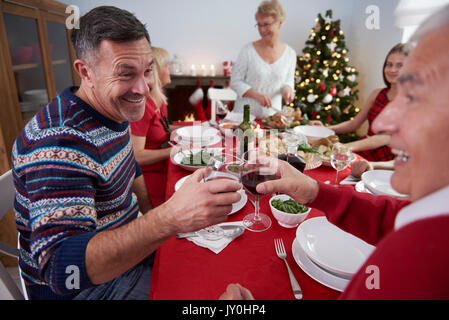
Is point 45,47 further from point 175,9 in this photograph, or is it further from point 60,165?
point 60,165

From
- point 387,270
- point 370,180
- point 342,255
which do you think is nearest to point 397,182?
point 387,270

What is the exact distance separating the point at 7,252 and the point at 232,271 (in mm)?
913

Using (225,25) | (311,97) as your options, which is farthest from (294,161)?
(225,25)

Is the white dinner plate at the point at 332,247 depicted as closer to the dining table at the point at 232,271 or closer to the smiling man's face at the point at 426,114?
the dining table at the point at 232,271

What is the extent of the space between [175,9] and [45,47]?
2.37m

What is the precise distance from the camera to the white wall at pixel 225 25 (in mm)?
4480

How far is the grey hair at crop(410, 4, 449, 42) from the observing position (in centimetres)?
40

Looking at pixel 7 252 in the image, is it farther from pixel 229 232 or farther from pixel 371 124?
pixel 371 124

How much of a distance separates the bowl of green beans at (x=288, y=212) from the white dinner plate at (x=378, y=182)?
1.31 feet

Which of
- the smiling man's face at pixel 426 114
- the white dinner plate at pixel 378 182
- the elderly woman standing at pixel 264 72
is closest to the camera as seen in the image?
the smiling man's face at pixel 426 114

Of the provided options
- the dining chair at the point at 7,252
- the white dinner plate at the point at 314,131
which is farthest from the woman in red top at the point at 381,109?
the dining chair at the point at 7,252

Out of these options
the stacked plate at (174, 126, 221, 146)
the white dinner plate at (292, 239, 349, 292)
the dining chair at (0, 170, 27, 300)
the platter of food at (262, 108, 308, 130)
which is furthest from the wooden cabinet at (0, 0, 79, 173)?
the white dinner plate at (292, 239, 349, 292)

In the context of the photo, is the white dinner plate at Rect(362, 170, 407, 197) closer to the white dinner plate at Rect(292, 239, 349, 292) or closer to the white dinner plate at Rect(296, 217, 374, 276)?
the white dinner plate at Rect(296, 217, 374, 276)
